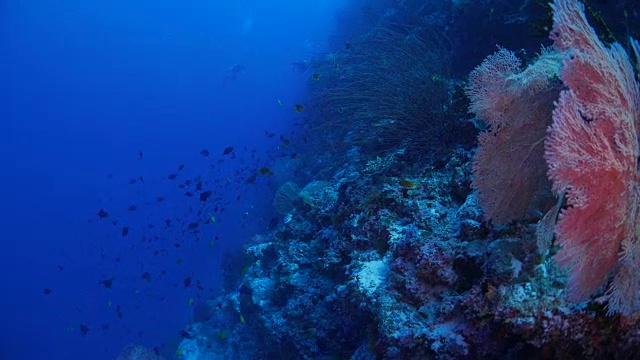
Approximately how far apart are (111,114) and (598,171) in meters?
113

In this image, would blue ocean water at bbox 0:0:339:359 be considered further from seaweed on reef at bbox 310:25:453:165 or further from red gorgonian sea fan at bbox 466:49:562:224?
red gorgonian sea fan at bbox 466:49:562:224

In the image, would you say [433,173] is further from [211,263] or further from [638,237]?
[211,263]

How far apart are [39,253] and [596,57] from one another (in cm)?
7970

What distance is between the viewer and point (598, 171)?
1.82 metres

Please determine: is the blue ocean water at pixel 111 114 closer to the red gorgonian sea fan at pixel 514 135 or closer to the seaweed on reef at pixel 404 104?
the seaweed on reef at pixel 404 104

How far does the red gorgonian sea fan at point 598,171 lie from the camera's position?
5.94ft

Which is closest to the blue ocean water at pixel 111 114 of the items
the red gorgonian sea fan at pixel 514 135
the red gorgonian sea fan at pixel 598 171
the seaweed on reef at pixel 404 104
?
the seaweed on reef at pixel 404 104

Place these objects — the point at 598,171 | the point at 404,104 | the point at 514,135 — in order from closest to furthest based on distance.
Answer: the point at 598,171 → the point at 514,135 → the point at 404,104

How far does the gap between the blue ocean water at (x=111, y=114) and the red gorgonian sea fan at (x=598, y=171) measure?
46000 mm

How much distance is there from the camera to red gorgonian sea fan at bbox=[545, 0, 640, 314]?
1810 mm

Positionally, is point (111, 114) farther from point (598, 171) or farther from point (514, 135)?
point (598, 171)

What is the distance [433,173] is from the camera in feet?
14.6

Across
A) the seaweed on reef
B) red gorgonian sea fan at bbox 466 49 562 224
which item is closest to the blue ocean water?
the seaweed on reef

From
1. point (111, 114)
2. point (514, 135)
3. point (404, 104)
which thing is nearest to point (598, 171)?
point (514, 135)
